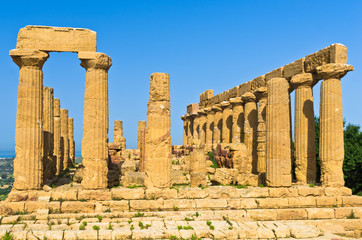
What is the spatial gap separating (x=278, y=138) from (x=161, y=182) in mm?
6550

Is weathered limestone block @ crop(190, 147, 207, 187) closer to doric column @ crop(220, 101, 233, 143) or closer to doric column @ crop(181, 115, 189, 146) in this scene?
doric column @ crop(220, 101, 233, 143)

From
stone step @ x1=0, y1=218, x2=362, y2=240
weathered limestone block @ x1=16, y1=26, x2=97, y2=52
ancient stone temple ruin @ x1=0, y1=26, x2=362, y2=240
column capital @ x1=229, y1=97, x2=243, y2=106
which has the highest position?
weathered limestone block @ x1=16, y1=26, x2=97, y2=52

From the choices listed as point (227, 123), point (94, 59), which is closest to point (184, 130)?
point (227, 123)

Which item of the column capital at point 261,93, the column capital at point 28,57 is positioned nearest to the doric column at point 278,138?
the column capital at point 261,93

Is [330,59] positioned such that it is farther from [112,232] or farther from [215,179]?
[112,232]

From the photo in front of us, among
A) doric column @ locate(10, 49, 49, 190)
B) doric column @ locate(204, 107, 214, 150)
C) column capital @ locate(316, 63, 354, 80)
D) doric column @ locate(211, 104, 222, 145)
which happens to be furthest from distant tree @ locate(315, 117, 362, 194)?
doric column @ locate(10, 49, 49, 190)

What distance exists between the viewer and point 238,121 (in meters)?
30.2

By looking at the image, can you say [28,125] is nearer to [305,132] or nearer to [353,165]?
[305,132]

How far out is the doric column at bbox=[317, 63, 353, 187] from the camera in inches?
743

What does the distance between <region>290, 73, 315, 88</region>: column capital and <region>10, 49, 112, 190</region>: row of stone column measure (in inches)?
457

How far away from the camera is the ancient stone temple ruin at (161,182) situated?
549 inches

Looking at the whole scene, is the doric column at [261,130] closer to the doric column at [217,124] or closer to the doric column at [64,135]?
the doric column at [217,124]

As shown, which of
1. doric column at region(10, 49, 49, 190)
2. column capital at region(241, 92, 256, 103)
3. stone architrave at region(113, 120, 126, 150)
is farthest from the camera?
stone architrave at region(113, 120, 126, 150)

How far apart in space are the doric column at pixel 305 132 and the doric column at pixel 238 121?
8282 millimetres
